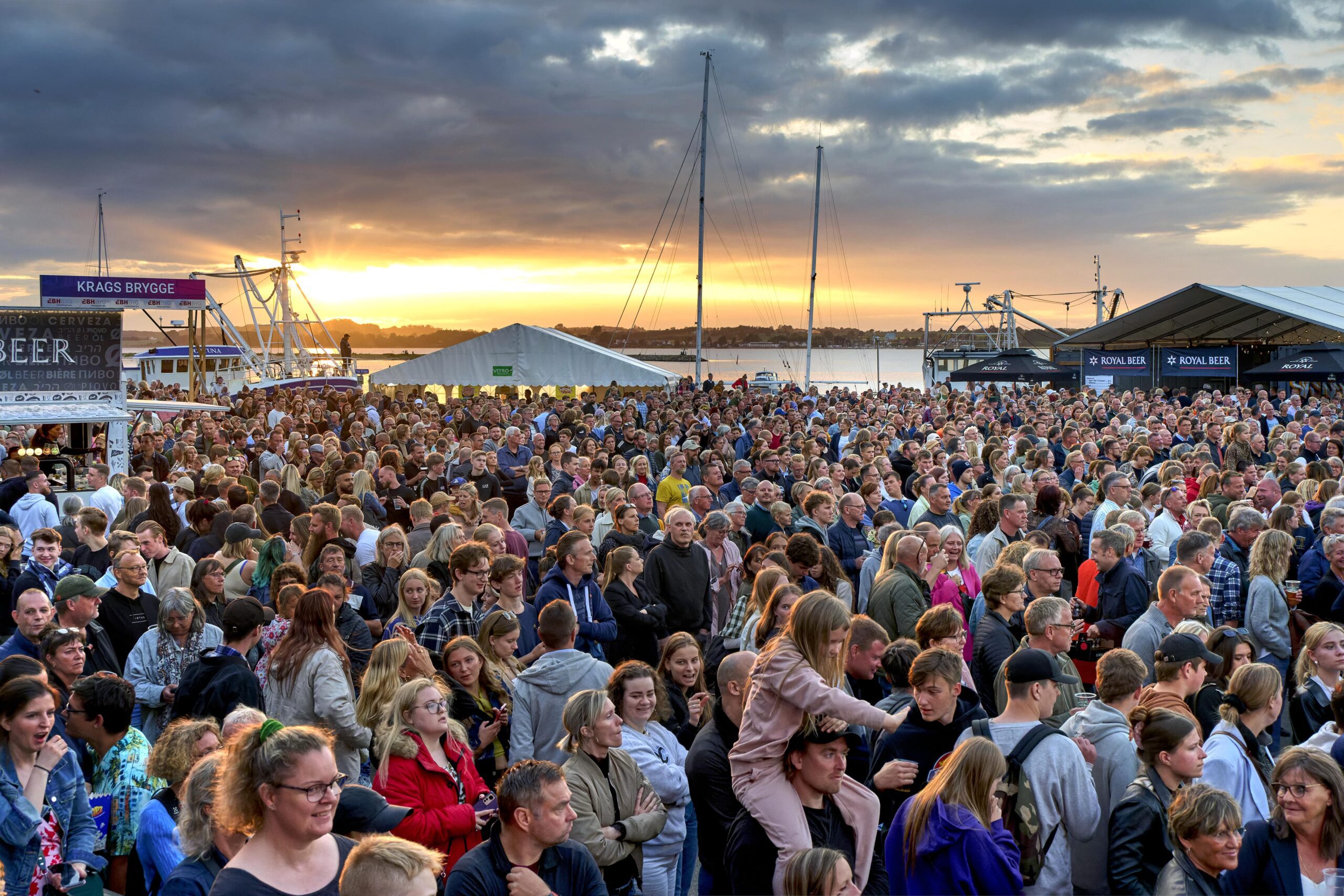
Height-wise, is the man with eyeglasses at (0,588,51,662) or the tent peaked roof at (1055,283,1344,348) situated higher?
the tent peaked roof at (1055,283,1344,348)

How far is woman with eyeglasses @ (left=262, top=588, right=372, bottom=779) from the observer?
4734mm

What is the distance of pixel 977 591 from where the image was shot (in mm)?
7230

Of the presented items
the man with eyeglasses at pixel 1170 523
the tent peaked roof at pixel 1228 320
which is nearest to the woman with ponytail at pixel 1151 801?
the man with eyeglasses at pixel 1170 523

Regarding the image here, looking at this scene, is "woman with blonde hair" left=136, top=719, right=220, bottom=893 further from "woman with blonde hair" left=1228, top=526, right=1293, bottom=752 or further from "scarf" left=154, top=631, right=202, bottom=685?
"woman with blonde hair" left=1228, top=526, right=1293, bottom=752

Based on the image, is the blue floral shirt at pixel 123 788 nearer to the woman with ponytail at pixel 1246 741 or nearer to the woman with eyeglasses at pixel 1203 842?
the woman with eyeglasses at pixel 1203 842

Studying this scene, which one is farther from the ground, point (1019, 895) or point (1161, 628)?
point (1161, 628)

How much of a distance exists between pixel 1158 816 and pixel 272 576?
4.89m

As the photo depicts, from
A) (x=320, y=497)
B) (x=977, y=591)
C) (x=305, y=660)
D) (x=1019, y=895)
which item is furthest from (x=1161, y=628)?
(x=320, y=497)

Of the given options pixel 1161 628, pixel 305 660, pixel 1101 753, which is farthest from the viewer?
pixel 1161 628

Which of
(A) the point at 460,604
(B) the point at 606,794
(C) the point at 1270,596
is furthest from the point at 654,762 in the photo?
(C) the point at 1270,596

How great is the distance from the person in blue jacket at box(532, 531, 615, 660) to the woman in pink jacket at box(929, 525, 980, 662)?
2.11 m

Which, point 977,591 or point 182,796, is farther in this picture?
point 977,591

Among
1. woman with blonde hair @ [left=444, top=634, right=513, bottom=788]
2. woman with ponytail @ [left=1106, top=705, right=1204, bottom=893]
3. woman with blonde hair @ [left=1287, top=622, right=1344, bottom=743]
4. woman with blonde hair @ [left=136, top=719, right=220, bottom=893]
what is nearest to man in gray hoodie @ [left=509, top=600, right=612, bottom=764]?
woman with blonde hair @ [left=444, top=634, right=513, bottom=788]

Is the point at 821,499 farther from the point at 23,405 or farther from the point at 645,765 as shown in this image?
the point at 23,405
